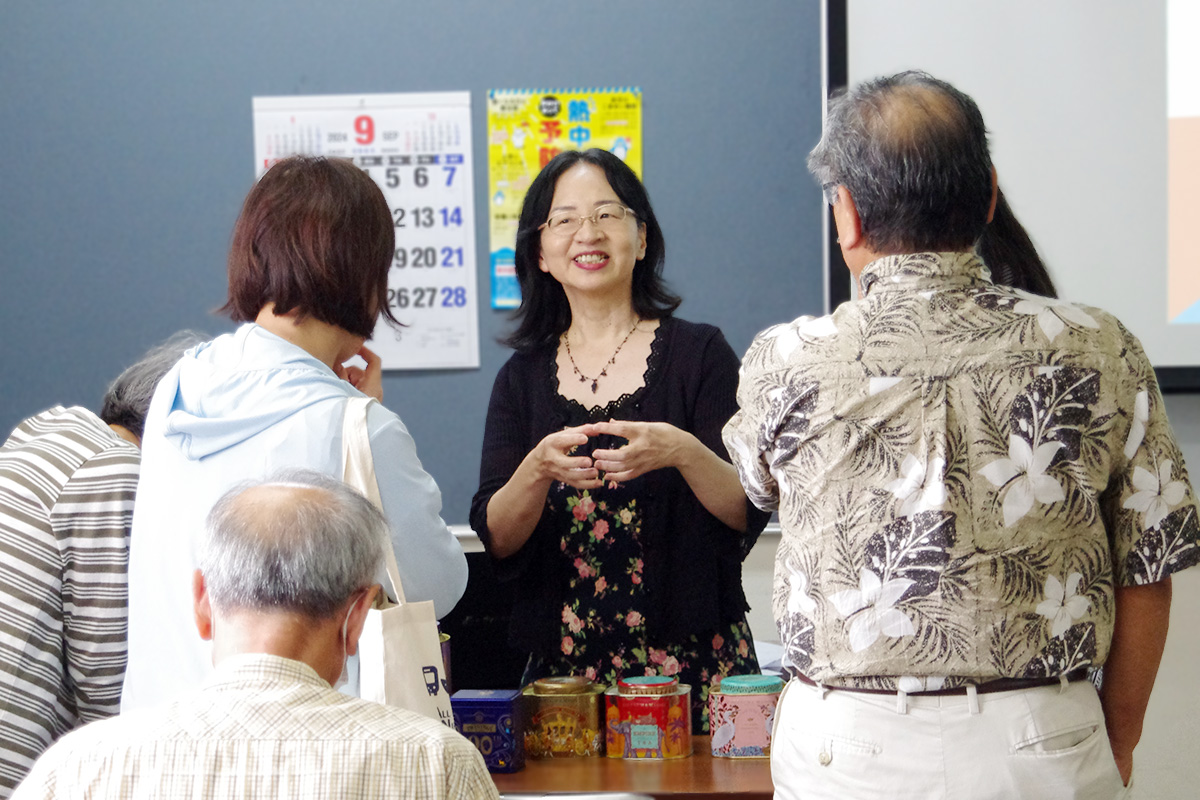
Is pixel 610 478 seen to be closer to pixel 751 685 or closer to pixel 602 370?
pixel 602 370

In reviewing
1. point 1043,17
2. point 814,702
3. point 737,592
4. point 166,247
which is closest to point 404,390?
point 166,247

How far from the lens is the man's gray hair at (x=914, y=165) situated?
1192 millimetres

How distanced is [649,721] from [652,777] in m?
0.10

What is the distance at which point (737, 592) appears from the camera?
6.22 feet

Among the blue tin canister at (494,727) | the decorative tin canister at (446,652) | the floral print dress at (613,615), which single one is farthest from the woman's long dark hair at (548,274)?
the blue tin canister at (494,727)

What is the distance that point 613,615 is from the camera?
6.04 ft

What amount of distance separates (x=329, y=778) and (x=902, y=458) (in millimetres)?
636

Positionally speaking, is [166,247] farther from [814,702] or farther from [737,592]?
[814,702]

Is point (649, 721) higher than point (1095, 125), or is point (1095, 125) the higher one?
point (1095, 125)

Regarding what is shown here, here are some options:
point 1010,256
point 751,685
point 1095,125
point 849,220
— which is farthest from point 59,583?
point 1095,125

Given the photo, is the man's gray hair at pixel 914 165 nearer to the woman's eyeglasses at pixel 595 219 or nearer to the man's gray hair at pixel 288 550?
the man's gray hair at pixel 288 550

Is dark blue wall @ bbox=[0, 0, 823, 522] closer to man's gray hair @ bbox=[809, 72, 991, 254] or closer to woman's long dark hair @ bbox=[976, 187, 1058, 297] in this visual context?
woman's long dark hair @ bbox=[976, 187, 1058, 297]

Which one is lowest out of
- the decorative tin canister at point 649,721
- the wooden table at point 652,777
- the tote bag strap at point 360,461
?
the wooden table at point 652,777

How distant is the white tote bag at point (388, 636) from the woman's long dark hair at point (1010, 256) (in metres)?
0.81
